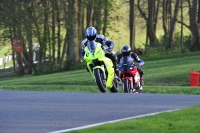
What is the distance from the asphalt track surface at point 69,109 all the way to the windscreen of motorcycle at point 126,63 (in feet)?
13.7

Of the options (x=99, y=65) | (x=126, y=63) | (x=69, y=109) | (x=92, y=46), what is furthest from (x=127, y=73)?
(x=69, y=109)

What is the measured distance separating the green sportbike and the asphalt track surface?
9.45 feet

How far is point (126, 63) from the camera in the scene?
20.2 metres

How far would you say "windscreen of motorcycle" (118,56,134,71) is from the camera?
20.2m

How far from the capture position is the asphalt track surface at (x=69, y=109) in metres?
10.9

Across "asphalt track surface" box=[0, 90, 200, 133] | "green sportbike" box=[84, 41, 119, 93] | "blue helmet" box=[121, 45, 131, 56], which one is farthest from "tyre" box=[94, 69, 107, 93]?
"asphalt track surface" box=[0, 90, 200, 133]

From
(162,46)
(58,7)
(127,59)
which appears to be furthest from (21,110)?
(162,46)

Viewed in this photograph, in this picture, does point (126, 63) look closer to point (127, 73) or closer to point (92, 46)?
point (127, 73)

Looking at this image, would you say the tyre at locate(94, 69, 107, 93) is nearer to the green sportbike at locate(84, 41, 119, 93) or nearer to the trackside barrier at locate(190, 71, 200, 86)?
the green sportbike at locate(84, 41, 119, 93)

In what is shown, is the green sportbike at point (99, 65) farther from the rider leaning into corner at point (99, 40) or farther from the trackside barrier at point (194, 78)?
the trackside barrier at point (194, 78)

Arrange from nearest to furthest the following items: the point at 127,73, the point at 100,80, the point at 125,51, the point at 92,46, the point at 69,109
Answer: the point at 69,109
the point at 92,46
the point at 100,80
the point at 125,51
the point at 127,73

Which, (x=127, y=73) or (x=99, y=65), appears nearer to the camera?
(x=99, y=65)

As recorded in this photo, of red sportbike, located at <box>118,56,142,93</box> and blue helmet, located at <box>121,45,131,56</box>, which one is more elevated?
blue helmet, located at <box>121,45,131,56</box>

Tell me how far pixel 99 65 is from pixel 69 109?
6137mm
